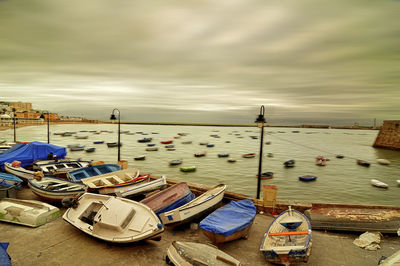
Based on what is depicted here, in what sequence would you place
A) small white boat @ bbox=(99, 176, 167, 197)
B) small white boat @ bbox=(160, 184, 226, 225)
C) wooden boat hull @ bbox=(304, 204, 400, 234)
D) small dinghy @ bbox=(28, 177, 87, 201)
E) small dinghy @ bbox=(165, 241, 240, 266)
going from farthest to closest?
small white boat @ bbox=(99, 176, 167, 197), small dinghy @ bbox=(28, 177, 87, 201), wooden boat hull @ bbox=(304, 204, 400, 234), small white boat @ bbox=(160, 184, 226, 225), small dinghy @ bbox=(165, 241, 240, 266)

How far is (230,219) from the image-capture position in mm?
8039

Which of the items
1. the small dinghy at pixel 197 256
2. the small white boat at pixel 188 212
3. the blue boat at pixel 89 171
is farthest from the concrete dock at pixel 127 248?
the blue boat at pixel 89 171

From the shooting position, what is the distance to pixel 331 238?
840 cm

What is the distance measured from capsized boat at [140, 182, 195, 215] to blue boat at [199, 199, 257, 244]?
2088mm

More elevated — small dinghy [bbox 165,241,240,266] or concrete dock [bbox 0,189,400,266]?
small dinghy [bbox 165,241,240,266]

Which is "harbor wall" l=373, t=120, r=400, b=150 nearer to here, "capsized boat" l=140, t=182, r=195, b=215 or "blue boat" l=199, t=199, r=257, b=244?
"blue boat" l=199, t=199, r=257, b=244

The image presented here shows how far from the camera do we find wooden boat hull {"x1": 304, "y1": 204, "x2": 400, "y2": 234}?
8891 mm

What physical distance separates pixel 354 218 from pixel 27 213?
14.4 metres

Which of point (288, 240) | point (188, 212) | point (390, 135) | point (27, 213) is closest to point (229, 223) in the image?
point (188, 212)

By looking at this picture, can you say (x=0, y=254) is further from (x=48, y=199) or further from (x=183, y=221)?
(x=48, y=199)

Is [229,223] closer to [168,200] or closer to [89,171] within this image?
[168,200]

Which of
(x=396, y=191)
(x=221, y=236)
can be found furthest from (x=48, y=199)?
(x=396, y=191)

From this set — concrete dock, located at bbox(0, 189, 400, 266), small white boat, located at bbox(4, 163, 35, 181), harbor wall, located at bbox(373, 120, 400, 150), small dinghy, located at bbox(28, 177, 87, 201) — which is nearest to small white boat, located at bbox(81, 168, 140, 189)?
small dinghy, located at bbox(28, 177, 87, 201)

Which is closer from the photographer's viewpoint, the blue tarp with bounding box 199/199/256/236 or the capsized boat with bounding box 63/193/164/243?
the capsized boat with bounding box 63/193/164/243
